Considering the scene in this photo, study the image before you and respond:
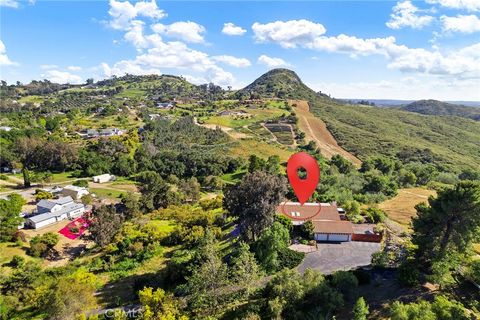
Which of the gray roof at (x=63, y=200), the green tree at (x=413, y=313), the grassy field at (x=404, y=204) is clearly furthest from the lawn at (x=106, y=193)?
the green tree at (x=413, y=313)

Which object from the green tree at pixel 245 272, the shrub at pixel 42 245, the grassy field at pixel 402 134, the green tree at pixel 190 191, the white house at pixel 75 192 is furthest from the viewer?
the grassy field at pixel 402 134

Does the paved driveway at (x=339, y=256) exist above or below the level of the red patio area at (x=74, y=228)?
above

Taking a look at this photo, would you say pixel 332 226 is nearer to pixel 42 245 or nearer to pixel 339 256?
pixel 339 256

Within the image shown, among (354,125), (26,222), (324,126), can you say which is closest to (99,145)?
(26,222)

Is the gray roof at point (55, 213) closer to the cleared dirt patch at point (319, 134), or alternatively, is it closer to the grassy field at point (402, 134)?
the cleared dirt patch at point (319, 134)

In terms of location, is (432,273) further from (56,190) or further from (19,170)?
(19,170)

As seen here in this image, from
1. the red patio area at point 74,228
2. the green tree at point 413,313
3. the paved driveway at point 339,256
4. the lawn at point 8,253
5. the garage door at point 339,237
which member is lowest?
the red patio area at point 74,228
